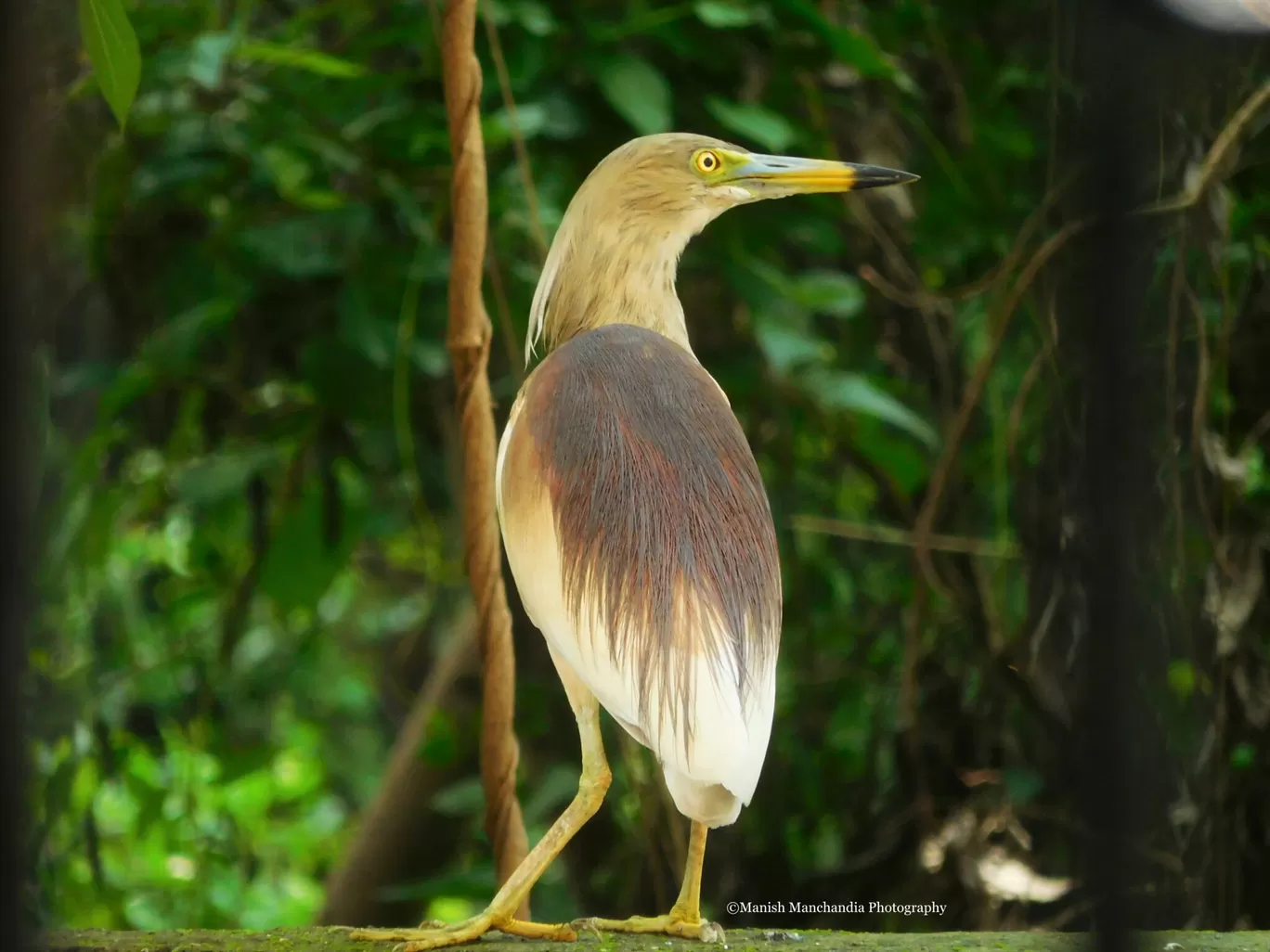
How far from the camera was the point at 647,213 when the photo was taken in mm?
867

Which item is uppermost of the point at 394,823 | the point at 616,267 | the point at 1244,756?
the point at 616,267

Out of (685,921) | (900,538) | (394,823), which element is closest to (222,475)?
(394,823)

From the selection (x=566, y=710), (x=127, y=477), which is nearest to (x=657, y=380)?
(x=566, y=710)

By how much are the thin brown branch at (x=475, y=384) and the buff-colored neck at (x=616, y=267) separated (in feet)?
0.20

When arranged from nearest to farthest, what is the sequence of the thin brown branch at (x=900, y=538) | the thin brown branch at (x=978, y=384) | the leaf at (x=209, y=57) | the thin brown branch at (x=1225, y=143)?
the thin brown branch at (x=1225, y=143), the leaf at (x=209, y=57), the thin brown branch at (x=978, y=384), the thin brown branch at (x=900, y=538)

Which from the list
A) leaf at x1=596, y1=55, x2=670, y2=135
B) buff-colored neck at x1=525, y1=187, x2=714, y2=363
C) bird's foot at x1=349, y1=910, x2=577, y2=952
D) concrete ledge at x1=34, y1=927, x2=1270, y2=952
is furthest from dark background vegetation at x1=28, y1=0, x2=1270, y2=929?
bird's foot at x1=349, y1=910, x2=577, y2=952

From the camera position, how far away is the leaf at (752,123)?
4.22ft

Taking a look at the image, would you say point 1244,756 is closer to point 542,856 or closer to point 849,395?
point 849,395

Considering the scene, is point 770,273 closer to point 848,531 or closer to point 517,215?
point 517,215

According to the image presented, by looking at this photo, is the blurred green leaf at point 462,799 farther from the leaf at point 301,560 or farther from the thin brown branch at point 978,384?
the thin brown branch at point 978,384

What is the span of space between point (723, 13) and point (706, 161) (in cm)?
55

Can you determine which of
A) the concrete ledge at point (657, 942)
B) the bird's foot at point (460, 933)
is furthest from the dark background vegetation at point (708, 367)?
the bird's foot at point (460, 933)

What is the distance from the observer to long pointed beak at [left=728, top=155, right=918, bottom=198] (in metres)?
0.83

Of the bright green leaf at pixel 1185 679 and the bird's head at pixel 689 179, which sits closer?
the bird's head at pixel 689 179
